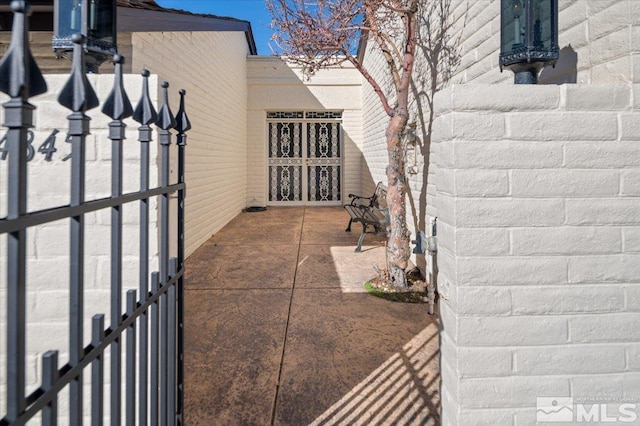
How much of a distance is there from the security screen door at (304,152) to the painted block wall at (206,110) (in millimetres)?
1322

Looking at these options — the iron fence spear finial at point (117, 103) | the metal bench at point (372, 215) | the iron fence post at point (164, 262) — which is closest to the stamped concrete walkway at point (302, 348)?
the iron fence post at point (164, 262)

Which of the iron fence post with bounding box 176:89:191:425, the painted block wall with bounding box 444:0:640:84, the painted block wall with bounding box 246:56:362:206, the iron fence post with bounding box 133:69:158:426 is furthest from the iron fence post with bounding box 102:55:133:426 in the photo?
the painted block wall with bounding box 246:56:362:206

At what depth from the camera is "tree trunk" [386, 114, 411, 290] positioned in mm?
3701

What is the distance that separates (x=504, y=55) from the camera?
1.54 meters

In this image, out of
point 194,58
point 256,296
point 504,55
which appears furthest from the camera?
point 194,58

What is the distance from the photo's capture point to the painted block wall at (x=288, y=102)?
984 centimetres

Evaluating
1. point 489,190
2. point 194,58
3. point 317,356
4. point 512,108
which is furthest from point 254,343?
point 194,58

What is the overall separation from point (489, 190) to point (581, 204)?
32 centimetres

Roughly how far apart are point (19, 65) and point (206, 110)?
5643 millimetres

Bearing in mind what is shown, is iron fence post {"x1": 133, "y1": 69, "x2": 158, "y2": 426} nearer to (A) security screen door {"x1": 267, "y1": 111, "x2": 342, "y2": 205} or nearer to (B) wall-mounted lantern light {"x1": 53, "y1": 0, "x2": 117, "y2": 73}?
(B) wall-mounted lantern light {"x1": 53, "y1": 0, "x2": 117, "y2": 73}

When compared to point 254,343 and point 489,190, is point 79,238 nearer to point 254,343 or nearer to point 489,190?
point 489,190

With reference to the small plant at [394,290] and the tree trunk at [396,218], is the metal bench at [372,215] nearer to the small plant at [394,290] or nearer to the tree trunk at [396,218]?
the small plant at [394,290]

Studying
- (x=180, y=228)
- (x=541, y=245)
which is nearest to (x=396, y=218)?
(x=541, y=245)

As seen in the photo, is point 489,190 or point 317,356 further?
point 317,356
